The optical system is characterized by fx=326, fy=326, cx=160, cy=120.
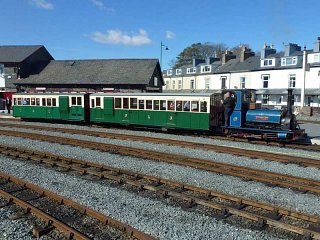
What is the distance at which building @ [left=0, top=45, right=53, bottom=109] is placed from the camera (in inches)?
1871

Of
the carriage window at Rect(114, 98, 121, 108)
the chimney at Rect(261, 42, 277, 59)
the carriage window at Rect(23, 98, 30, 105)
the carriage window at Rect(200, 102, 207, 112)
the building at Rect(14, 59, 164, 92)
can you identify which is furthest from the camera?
the chimney at Rect(261, 42, 277, 59)

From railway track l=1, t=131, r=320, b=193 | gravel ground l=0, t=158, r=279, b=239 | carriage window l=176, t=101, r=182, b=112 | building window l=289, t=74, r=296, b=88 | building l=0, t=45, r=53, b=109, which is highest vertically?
building l=0, t=45, r=53, b=109

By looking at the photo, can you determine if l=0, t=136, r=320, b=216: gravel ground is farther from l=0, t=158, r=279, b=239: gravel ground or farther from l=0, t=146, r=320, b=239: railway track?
l=0, t=158, r=279, b=239: gravel ground

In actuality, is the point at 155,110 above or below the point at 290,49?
below

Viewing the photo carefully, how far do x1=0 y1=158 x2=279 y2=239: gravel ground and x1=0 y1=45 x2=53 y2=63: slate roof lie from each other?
43.3m

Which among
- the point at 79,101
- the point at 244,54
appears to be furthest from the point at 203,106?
the point at 244,54

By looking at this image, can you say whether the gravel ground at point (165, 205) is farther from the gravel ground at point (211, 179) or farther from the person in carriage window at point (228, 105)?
the person in carriage window at point (228, 105)

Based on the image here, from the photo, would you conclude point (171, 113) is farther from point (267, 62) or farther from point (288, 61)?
point (267, 62)

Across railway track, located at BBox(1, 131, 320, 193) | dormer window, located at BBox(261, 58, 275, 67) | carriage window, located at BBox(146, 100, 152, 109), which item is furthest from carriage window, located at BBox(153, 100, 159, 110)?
dormer window, located at BBox(261, 58, 275, 67)

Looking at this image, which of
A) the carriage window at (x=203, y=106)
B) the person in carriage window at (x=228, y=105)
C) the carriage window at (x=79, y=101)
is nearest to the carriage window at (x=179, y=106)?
the carriage window at (x=203, y=106)

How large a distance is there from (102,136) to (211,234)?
13.2 metres

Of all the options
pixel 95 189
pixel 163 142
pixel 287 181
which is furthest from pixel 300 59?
pixel 95 189

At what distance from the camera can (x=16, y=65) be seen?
47625 mm

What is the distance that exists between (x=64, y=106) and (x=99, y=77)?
55.7ft
